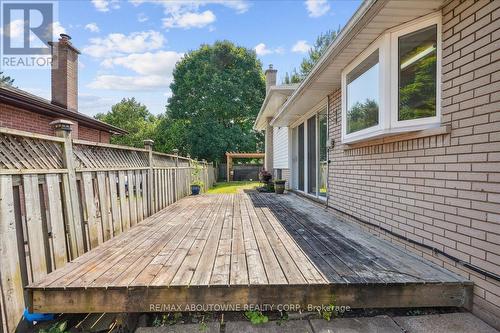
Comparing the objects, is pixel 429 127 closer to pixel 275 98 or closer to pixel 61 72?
pixel 275 98

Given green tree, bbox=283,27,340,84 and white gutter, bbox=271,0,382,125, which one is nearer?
white gutter, bbox=271,0,382,125

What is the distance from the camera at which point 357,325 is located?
1.86 meters

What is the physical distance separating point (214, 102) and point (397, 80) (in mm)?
19997

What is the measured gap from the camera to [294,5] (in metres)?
10.1

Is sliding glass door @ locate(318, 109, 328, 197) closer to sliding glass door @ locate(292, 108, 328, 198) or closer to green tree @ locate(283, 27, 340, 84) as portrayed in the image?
sliding glass door @ locate(292, 108, 328, 198)

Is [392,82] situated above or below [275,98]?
below

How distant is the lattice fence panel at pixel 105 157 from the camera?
2.88m

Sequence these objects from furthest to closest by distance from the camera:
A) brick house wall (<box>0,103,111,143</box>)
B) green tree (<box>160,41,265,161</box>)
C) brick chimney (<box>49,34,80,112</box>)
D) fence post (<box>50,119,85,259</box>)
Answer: green tree (<box>160,41,265,161</box>), brick chimney (<box>49,34,80,112</box>), brick house wall (<box>0,103,111,143</box>), fence post (<box>50,119,85,259</box>)

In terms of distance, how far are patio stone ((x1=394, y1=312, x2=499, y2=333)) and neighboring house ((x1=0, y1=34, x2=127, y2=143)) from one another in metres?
6.16

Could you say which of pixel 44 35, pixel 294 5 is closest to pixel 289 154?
pixel 294 5

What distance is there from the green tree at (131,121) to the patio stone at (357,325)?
2374cm

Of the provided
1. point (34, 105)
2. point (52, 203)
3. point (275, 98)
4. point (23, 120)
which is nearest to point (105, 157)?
point (52, 203)

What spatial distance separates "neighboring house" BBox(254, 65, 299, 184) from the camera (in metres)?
8.34

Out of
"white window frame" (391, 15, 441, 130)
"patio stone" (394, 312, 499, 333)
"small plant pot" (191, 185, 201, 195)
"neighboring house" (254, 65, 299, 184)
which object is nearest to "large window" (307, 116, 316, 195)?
"neighboring house" (254, 65, 299, 184)
